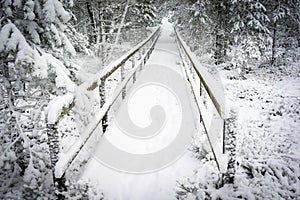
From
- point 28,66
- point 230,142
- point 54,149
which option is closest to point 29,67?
point 28,66

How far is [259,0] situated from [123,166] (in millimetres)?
16438

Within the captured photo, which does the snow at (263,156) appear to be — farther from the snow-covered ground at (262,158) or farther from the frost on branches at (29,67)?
the frost on branches at (29,67)

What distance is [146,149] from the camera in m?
5.40

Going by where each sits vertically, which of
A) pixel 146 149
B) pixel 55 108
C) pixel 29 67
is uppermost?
pixel 29 67

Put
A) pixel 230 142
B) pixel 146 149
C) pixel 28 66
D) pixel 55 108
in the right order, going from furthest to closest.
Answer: pixel 146 149, pixel 28 66, pixel 230 142, pixel 55 108

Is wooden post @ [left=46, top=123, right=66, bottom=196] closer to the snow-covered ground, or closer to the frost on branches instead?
the frost on branches

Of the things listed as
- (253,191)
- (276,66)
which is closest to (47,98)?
(253,191)

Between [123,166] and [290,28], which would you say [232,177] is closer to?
[123,166]

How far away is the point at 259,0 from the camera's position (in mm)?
17578

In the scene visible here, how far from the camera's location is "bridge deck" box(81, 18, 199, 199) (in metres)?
4.37

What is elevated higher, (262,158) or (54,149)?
(54,149)

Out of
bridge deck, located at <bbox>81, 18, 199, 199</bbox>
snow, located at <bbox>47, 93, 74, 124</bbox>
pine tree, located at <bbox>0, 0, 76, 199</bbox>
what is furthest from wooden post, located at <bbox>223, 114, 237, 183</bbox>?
pine tree, located at <bbox>0, 0, 76, 199</bbox>

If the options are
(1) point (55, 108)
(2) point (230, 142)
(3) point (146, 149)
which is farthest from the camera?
(3) point (146, 149)

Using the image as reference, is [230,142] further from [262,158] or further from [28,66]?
[28,66]
